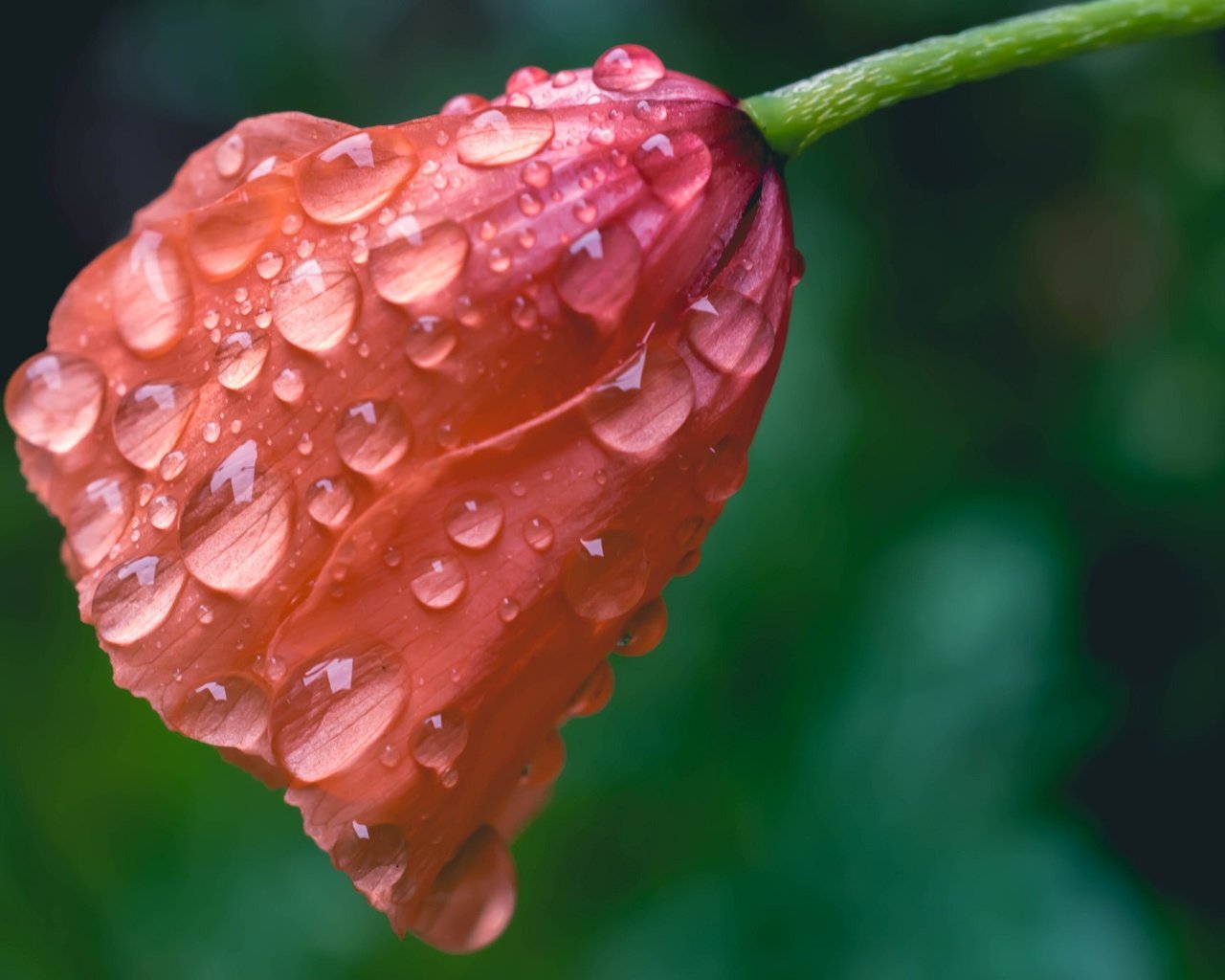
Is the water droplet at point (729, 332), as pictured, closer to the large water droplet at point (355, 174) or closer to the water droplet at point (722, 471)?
the water droplet at point (722, 471)

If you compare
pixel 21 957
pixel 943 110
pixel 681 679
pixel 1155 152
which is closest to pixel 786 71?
pixel 943 110

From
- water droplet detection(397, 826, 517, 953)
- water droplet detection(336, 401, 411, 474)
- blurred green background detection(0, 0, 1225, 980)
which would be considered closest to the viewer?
water droplet detection(336, 401, 411, 474)

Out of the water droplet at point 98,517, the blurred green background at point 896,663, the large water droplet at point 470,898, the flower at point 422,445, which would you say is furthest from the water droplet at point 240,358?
the blurred green background at point 896,663

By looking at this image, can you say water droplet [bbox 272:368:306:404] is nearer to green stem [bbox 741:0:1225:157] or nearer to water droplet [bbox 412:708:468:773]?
water droplet [bbox 412:708:468:773]

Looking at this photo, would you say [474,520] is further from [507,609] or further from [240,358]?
[240,358]

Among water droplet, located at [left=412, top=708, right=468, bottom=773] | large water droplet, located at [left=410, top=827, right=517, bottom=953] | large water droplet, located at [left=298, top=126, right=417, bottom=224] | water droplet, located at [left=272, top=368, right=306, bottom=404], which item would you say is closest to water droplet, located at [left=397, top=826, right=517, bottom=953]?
large water droplet, located at [left=410, top=827, right=517, bottom=953]

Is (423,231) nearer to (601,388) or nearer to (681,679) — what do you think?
(601,388)
